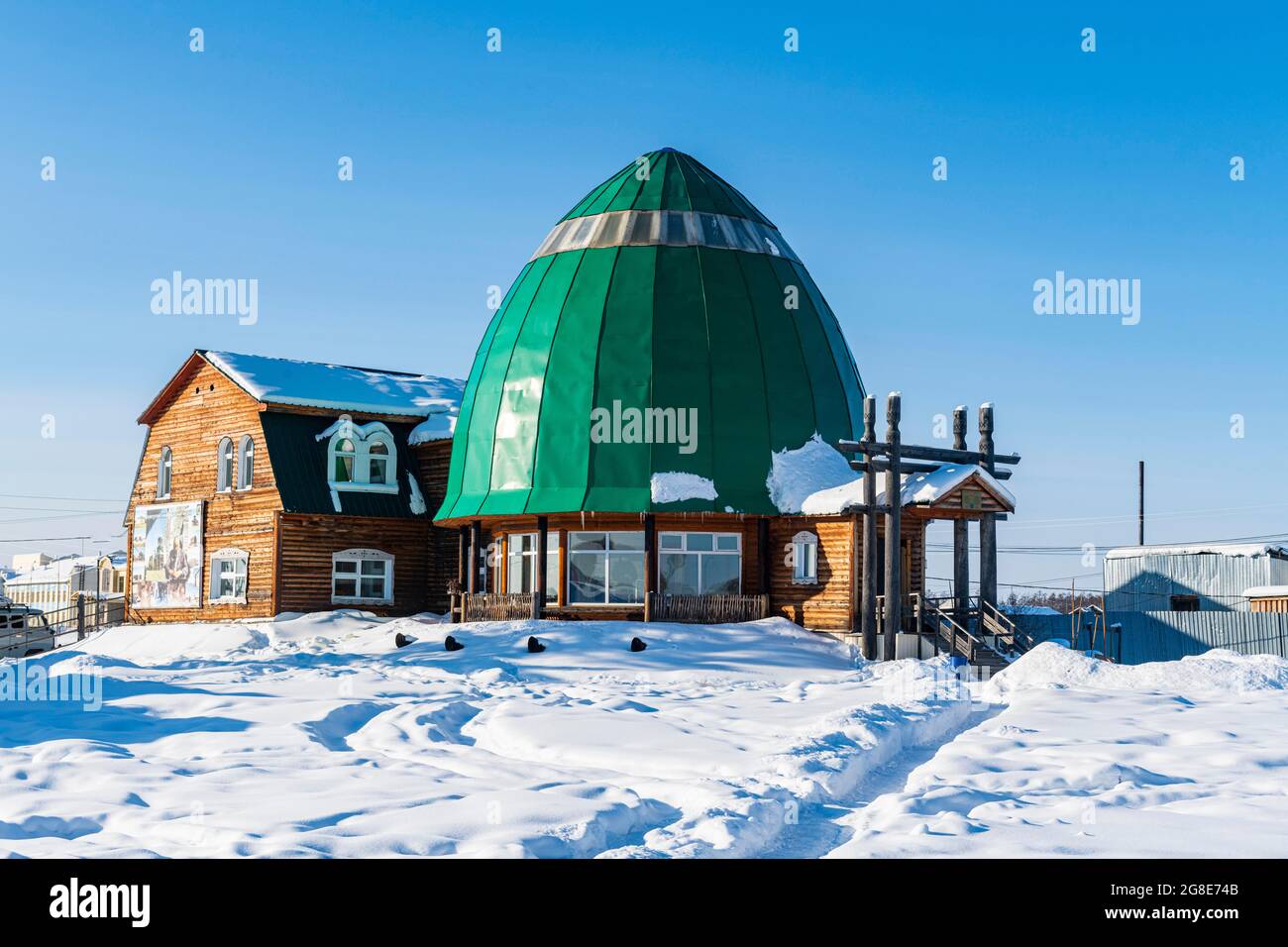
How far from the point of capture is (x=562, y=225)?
3158 cm

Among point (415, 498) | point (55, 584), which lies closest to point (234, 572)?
point (415, 498)

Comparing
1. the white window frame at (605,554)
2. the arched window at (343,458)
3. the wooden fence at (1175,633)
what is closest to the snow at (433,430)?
the arched window at (343,458)

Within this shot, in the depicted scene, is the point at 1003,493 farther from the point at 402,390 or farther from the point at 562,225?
the point at 402,390

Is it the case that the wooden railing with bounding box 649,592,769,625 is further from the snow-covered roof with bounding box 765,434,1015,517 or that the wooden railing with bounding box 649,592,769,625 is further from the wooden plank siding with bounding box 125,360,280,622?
the wooden plank siding with bounding box 125,360,280,622

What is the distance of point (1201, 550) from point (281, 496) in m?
25.4

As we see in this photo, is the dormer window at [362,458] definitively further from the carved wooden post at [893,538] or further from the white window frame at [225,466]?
the carved wooden post at [893,538]

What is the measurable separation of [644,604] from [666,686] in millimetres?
7082

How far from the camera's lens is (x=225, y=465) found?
3422cm

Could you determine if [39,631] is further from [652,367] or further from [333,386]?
[652,367]

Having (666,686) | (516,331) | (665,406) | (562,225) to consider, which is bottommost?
(666,686)

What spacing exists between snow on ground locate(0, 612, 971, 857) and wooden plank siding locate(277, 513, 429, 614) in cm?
662

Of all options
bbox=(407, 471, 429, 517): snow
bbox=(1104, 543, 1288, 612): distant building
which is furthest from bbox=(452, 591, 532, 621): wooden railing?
bbox=(1104, 543, 1288, 612): distant building

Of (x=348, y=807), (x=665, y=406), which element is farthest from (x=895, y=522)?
(x=348, y=807)

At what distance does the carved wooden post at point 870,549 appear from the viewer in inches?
1005
